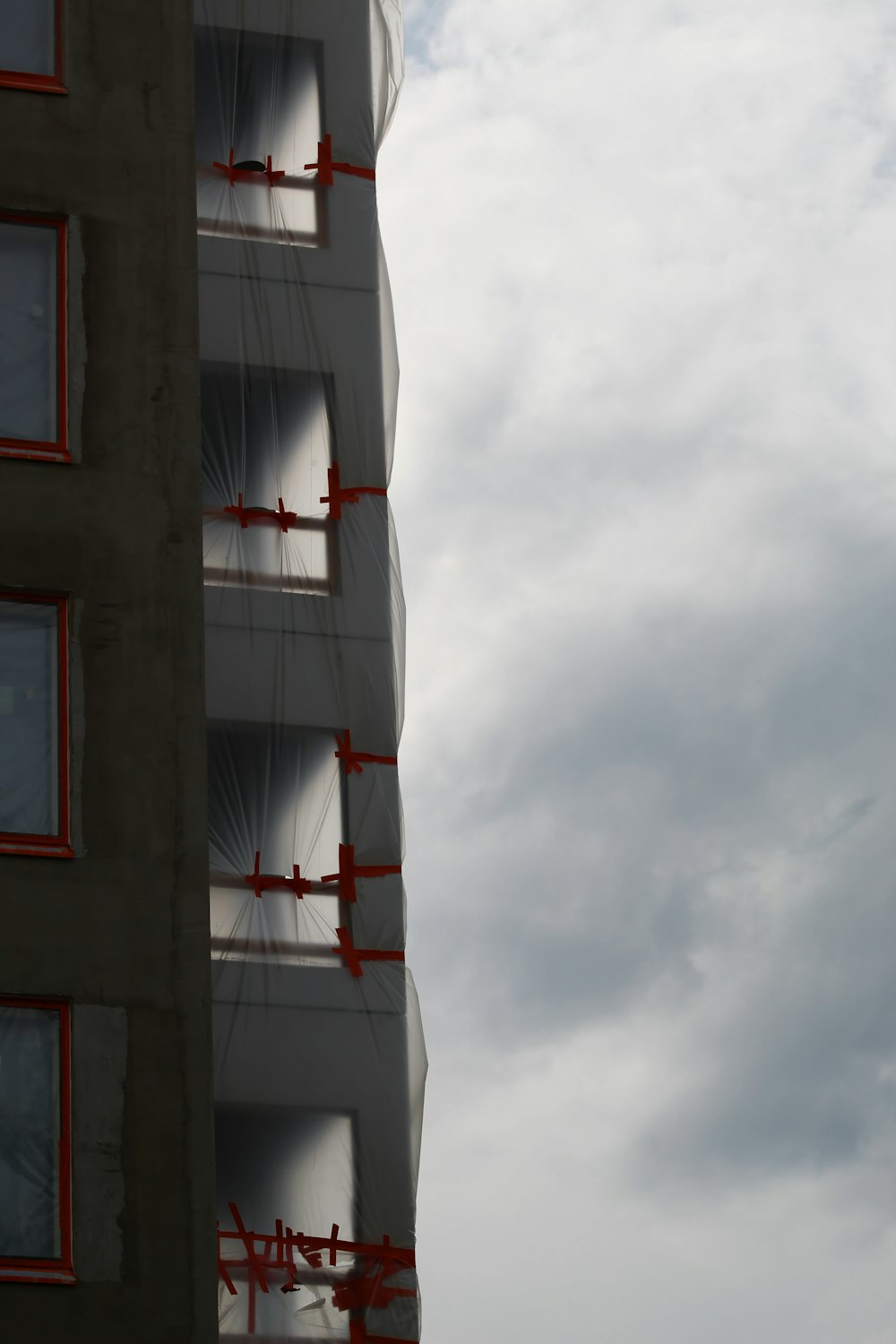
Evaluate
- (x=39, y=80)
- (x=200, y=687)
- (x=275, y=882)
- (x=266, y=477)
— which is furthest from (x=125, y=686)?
(x=266, y=477)

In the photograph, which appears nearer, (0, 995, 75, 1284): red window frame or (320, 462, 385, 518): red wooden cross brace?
(0, 995, 75, 1284): red window frame

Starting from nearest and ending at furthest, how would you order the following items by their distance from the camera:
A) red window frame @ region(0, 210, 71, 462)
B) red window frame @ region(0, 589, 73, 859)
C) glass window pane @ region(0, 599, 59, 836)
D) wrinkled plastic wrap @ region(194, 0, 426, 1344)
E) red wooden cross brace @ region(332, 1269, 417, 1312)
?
red window frame @ region(0, 589, 73, 859) < glass window pane @ region(0, 599, 59, 836) < red window frame @ region(0, 210, 71, 462) < red wooden cross brace @ region(332, 1269, 417, 1312) < wrinkled plastic wrap @ region(194, 0, 426, 1344)

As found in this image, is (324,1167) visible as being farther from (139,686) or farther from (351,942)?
(139,686)

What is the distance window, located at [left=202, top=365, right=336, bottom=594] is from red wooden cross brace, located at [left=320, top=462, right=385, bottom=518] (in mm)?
86

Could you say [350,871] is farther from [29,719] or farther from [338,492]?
[29,719]

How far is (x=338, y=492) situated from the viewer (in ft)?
91.8

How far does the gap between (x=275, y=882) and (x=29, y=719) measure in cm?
691

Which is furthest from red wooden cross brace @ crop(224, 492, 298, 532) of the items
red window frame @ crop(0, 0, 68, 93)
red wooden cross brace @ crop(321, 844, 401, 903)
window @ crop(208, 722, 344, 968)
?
red window frame @ crop(0, 0, 68, 93)

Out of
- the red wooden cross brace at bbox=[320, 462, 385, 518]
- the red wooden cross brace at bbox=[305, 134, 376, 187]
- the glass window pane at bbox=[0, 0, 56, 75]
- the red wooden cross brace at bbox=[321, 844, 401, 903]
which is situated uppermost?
the red wooden cross brace at bbox=[305, 134, 376, 187]

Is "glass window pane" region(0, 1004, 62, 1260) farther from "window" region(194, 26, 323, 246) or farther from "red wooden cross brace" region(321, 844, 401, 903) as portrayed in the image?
"window" region(194, 26, 323, 246)

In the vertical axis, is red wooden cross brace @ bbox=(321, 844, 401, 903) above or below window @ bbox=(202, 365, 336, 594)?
below

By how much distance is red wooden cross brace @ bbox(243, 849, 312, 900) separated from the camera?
25.5 meters

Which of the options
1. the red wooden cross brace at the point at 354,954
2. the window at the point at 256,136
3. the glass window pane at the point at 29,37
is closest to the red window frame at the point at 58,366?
the glass window pane at the point at 29,37

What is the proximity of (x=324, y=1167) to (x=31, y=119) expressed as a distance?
38.4 ft
